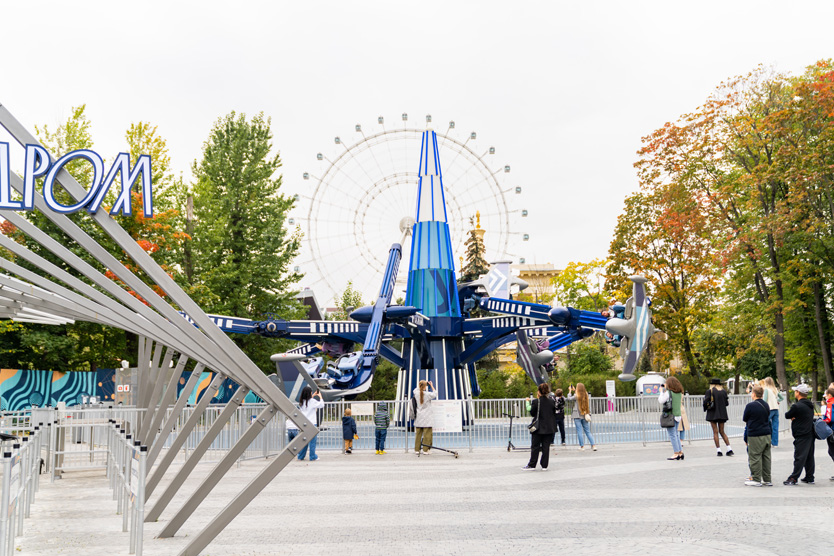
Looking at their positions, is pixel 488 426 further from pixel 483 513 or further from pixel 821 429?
pixel 483 513

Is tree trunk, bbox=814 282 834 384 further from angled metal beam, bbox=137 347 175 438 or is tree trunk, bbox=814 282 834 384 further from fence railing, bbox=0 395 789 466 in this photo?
angled metal beam, bbox=137 347 175 438

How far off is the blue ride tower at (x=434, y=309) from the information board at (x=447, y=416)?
28.5 ft

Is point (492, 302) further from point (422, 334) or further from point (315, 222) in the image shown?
point (315, 222)

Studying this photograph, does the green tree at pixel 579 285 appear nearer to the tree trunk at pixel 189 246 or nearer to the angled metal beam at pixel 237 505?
the tree trunk at pixel 189 246

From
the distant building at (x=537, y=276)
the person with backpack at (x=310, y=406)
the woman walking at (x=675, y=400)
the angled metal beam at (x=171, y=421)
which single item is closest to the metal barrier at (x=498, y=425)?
the person with backpack at (x=310, y=406)

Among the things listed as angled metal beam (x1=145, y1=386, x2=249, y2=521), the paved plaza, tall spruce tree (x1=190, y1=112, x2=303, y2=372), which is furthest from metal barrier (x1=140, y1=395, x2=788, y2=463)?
tall spruce tree (x1=190, y1=112, x2=303, y2=372)

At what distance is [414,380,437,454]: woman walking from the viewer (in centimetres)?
1900

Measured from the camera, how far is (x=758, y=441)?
12602 mm

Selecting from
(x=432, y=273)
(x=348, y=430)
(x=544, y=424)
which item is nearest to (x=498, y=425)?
(x=348, y=430)

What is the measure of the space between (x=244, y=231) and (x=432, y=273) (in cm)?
1456

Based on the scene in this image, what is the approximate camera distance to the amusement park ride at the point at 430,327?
26531mm

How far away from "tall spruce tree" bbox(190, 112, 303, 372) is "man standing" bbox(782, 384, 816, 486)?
28382 millimetres

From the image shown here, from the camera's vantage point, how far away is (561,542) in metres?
8.31

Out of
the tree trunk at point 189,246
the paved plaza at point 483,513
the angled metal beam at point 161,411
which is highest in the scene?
the tree trunk at point 189,246
